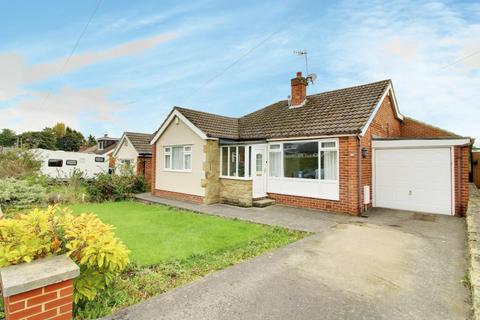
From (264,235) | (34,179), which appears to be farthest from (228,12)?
(34,179)

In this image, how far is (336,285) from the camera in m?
4.17

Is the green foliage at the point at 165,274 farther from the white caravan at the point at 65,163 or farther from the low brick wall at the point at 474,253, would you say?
the white caravan at the point at 65,163

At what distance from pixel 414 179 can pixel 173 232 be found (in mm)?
9711

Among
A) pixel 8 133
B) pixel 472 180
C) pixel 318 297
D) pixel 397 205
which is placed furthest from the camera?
pixel 8 133

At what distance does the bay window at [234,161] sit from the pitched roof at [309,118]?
726 mm

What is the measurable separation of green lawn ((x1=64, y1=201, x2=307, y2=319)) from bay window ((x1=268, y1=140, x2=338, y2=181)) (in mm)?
3966

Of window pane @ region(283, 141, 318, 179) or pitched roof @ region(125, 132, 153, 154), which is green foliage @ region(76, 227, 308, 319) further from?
pitched roof @ region(125, 132, 153, 154)

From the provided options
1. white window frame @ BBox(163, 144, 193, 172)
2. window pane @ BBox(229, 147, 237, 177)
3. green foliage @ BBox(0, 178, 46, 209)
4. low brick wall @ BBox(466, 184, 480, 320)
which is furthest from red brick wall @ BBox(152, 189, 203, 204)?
low brick wall @ BBox(466, 184, 480, 320)

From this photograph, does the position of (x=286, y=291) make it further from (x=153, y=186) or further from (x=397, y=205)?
(x=153, y=186)

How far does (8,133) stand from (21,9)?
8264 centimetres

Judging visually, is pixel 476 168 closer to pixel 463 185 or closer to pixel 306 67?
pixel 463 185

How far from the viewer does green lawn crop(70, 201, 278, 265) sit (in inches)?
237

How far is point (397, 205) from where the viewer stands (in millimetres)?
10703

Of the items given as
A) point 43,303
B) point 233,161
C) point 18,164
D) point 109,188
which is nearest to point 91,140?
point 18,164
